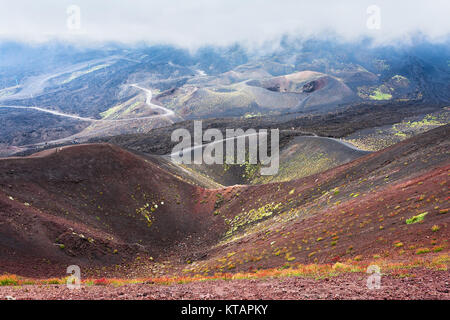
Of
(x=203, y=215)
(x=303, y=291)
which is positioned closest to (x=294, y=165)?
(x=203, y=215)

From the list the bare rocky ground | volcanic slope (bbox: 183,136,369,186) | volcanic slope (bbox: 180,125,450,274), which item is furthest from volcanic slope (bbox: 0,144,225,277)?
volcanic slope (bbox: 183,136,369,186)

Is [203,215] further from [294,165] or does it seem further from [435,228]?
[294,165]

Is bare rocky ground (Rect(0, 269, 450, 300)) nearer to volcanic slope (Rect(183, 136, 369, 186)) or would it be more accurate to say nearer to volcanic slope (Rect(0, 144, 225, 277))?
volcanic slope (Rect(0, 144, 225, 277))

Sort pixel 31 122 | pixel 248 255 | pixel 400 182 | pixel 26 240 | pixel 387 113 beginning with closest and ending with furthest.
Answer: pixel 26 240 → pixel 248 255 → pixel 400 182 → pixel 387 113 → pixel 31 122

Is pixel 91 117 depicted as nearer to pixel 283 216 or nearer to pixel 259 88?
pixel 259 88

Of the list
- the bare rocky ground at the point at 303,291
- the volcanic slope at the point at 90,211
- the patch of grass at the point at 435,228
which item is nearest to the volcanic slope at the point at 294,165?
the volcanic slope at the point at 90,211

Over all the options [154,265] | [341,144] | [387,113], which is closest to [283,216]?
[154,265]
